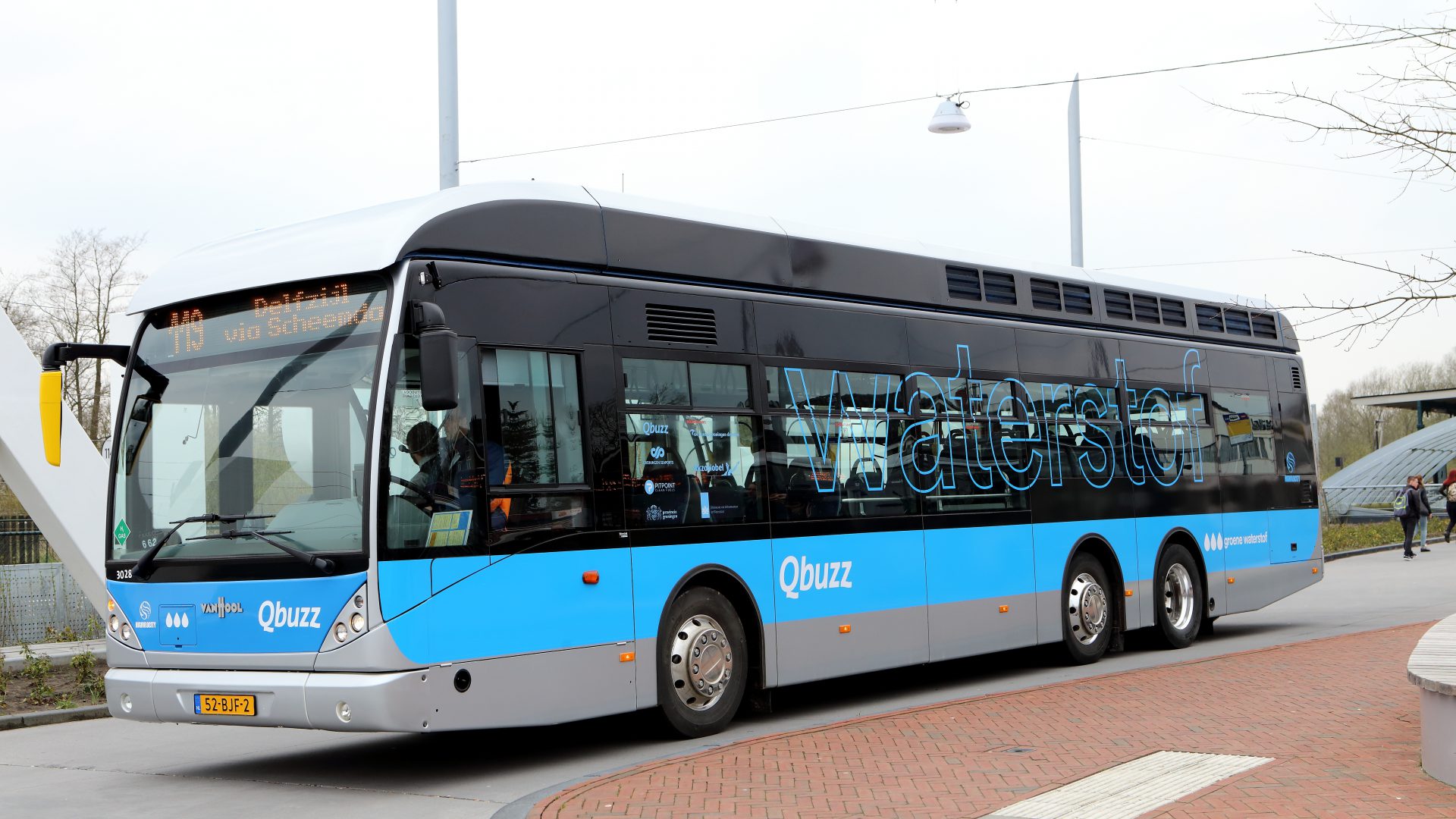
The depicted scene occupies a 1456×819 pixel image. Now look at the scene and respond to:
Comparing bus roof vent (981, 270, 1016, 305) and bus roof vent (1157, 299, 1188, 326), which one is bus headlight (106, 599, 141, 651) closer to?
bus roof vent (981, 270, 1016, 305)

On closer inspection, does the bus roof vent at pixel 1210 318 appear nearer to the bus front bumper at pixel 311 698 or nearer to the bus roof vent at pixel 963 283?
the bus roof vent at pixel 963 283

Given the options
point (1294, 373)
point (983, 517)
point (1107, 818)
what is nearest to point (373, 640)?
point (1107, 818)

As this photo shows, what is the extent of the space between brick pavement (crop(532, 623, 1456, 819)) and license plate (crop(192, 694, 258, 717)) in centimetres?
190

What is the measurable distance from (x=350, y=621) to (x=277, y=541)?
67 cm

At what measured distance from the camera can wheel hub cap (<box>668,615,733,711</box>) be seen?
9711mm

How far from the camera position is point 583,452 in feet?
29.9

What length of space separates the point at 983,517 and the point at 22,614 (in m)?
12.0

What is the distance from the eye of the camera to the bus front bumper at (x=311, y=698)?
7.89 meters

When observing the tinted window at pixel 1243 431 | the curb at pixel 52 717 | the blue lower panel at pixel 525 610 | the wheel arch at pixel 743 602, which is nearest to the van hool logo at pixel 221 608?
the blue lower panel at pixel 525 610

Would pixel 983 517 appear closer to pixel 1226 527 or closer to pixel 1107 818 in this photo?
pixel 1226 527

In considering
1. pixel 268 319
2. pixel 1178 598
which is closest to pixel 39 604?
pixel 268 319

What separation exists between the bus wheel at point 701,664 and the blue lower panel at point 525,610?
0.49 m

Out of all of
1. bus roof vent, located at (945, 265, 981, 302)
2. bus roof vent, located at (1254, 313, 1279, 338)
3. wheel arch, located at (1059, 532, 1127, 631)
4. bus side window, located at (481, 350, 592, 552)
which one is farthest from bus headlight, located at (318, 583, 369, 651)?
bus roof vent, located at (1254, 313, 1279, 338)

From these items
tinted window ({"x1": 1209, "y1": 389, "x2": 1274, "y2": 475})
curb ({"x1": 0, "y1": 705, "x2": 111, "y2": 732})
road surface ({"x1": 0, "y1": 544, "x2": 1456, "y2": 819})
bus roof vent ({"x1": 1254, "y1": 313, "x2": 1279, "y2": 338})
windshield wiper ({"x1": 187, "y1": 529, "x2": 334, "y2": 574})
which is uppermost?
bus roof vent ({"x1": 1254, "y1": 313, "x2": 1279, "y2": 338})
